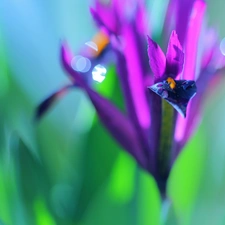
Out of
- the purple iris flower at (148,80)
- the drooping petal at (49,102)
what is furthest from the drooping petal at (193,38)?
the drooping petal at (49,102)

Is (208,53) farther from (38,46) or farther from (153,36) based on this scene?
(38,46)

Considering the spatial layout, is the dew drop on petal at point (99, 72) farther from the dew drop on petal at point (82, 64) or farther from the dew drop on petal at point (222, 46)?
the dew drop on petal at point (222, 46)

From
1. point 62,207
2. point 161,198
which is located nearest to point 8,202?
point 62,207

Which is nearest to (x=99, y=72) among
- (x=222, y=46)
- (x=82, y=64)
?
(x=82, y=64)

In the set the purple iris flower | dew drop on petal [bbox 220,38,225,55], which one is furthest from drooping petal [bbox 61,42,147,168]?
dew drop on petal [bbox 220,38,225,55]

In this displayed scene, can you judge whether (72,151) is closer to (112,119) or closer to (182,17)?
(112,119)

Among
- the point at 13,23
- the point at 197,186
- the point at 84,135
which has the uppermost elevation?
the point at 13,23

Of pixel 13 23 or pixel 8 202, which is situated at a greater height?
pixel 13 23
